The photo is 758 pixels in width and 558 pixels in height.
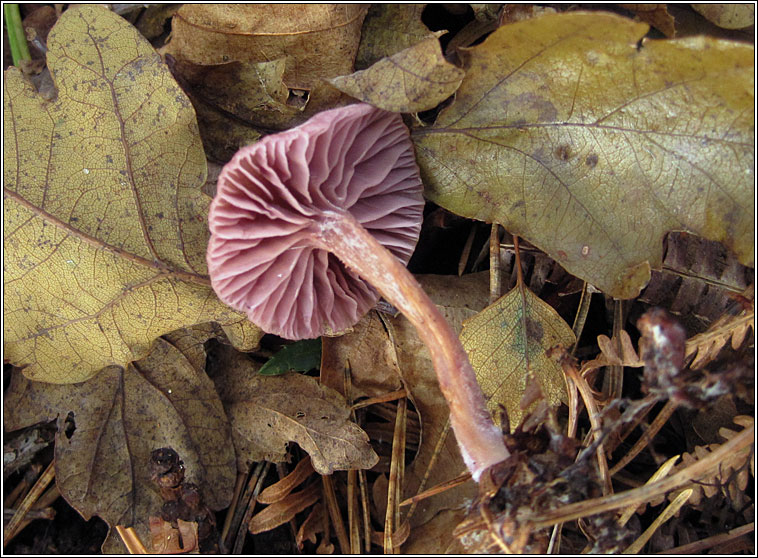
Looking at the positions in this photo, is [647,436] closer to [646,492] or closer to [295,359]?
[646,492]

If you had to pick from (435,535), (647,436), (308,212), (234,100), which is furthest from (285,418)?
(647,436)

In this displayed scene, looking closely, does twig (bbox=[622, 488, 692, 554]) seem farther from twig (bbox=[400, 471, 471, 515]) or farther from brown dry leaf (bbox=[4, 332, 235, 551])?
brown dry leaf (bbox=[4, 332, 235, 551])

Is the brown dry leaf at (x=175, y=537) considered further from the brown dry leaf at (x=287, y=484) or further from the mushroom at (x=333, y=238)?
the mushroom at (x=333, y=238)

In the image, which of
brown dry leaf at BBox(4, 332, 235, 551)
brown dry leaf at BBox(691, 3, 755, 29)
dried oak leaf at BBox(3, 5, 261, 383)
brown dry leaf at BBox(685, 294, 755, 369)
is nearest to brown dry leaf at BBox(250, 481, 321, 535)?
brown dry leaf at BBox(4, 332, 235, 551)

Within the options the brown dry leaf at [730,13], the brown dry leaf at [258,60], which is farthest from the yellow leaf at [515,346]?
the brown dry leaf at [730,13]

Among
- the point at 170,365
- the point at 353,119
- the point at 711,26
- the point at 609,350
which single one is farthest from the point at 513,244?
the point at 170,365

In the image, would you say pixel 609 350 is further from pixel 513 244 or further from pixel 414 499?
pixel 414 499
